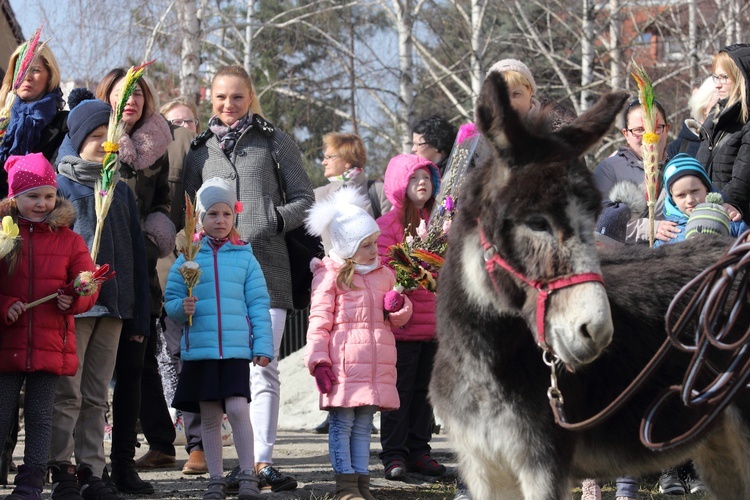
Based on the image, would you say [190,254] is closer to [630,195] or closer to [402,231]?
[402,231]

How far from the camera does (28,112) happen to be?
629 centimetres

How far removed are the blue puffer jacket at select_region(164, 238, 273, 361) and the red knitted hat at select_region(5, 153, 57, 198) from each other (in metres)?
1.00

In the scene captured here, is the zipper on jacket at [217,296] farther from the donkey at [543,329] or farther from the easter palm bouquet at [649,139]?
the easter palm bouquet at [649,139]

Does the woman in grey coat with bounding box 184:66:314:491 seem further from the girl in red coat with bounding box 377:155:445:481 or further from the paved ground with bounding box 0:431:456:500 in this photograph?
the girl in red coat with bounding box 377:155:445:481

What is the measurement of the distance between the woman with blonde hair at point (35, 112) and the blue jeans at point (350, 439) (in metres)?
2.56

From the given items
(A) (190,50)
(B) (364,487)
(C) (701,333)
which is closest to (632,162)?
(B) (364,487)

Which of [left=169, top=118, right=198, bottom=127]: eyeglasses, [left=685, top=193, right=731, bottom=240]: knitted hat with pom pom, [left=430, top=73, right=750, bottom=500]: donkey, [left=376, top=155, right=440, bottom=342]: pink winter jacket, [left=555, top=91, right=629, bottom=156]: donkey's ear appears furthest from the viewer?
[left=169, top=118, right=198, bottom=127]: eyeglasses

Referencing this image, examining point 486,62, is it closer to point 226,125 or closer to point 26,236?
point 226,125

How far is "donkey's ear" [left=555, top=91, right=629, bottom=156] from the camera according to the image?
4121mm

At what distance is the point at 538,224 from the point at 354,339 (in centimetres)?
241

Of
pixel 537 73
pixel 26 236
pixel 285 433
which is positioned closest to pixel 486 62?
pixel 537 73

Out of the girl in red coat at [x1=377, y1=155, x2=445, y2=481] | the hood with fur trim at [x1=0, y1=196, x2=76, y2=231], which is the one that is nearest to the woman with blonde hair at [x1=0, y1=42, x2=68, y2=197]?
the hood with fur trim at [x1=0, y1=196, x2=76, y2=231]

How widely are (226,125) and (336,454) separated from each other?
2405 mm

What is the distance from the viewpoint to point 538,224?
12.8 feet
